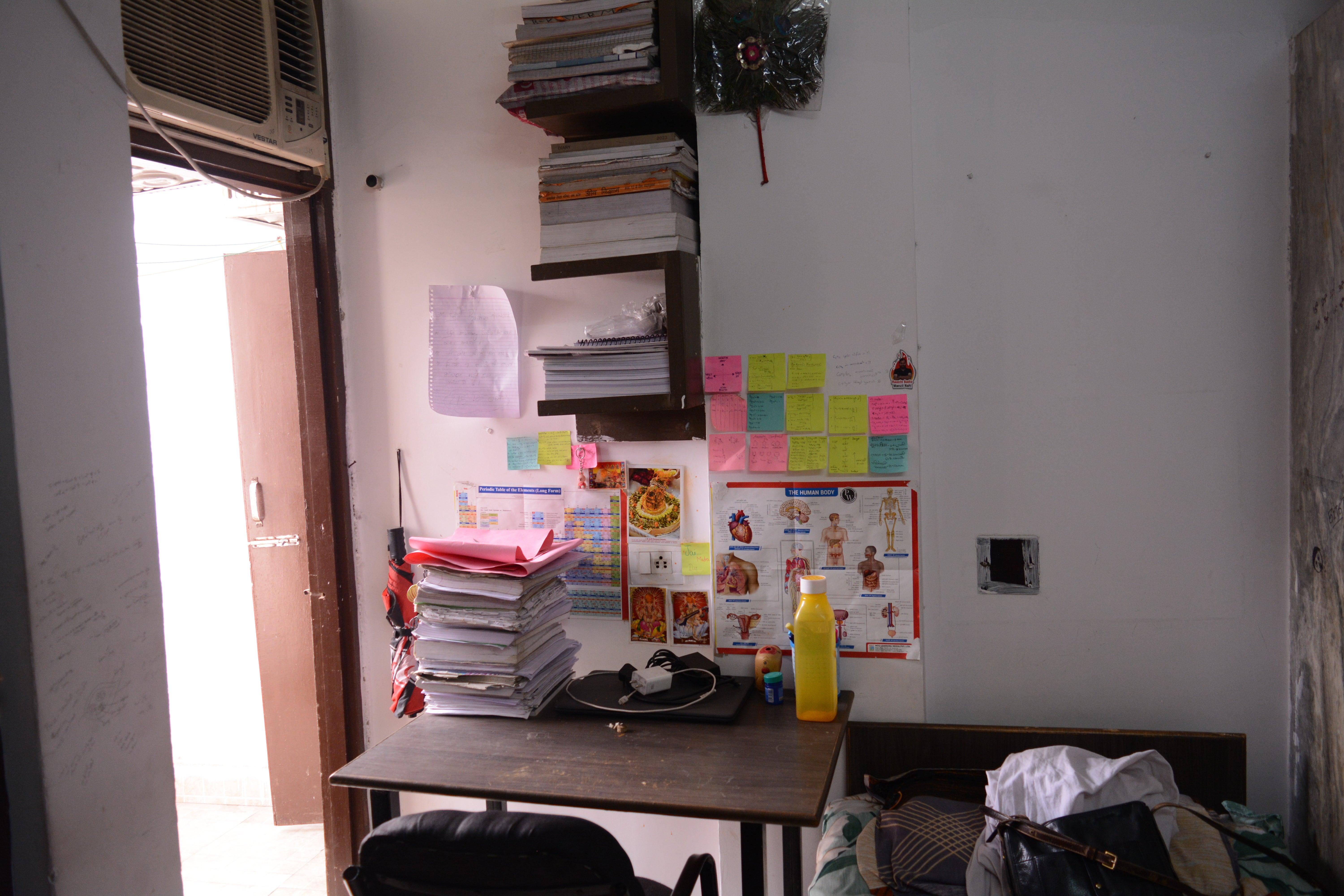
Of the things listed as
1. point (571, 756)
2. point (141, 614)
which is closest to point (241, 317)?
point (141, 614)

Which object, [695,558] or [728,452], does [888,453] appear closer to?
[728,452]

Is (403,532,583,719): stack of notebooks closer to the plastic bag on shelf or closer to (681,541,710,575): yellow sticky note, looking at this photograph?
(681,541,710,575): yellow sticky note

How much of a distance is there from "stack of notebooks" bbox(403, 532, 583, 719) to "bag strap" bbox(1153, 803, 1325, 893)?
129cm

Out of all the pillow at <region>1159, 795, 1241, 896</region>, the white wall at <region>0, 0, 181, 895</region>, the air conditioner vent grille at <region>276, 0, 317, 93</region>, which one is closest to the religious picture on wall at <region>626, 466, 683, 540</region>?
the white wall at <region>0, 0, 181, 895</region>

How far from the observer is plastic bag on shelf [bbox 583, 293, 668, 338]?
77.4 inches

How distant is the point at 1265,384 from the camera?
5.74 feet

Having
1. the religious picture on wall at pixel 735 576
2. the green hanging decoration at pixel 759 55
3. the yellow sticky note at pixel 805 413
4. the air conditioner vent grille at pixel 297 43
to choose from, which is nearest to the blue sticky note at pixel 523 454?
the religious picture on wall at pixel 735 576

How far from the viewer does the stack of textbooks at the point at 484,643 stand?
1.89 meters

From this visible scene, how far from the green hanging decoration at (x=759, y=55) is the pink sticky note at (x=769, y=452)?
0.61m

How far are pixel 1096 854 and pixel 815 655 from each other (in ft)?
2.06

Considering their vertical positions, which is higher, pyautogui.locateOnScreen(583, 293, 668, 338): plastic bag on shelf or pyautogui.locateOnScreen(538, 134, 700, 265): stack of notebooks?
pyautogui.locateOnScreen(538, 134, 700, 265): stack of notebooks

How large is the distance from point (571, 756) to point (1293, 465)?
1638 mm

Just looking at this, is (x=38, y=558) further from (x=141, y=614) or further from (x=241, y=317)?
(x=241, y=317)

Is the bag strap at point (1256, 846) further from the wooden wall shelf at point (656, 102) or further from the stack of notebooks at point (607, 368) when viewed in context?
the wooden wall shelf at point (656, 102)
